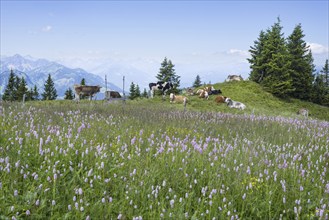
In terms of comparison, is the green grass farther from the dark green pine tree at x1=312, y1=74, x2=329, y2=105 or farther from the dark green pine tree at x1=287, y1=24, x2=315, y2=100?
the dark green pine tree at x1=312, y1=74, x2=329, y2=105

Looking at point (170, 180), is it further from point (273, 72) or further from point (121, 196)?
point (273, 72)

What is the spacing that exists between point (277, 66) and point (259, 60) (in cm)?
458

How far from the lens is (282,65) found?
38.2 m

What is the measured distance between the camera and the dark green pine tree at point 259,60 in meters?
41.8

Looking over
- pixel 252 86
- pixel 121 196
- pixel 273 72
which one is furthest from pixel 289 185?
pixel 273 72

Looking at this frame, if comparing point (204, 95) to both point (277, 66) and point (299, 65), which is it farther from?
point (299, 65)

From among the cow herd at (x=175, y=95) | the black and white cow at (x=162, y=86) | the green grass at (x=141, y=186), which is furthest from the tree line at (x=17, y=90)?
the green grass at (x=141, y=186)

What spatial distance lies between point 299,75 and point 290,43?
551cm

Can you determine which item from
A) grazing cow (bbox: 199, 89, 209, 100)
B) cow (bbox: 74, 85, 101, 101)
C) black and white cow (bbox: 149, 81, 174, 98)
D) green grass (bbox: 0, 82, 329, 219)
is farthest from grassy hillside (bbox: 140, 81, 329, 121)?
green grass (bbox: 0, 82, 329, 219)

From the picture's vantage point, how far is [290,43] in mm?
44188

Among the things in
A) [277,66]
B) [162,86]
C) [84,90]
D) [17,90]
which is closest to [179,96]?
[162,86]

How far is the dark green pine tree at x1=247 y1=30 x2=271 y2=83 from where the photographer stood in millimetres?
41750

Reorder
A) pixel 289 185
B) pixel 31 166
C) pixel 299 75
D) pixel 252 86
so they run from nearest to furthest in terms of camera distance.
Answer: pixel 31 166 < pixel 289 185 < pixel 252 86 < pixel 299 75

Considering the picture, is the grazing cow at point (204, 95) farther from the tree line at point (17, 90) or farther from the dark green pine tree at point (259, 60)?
the tree line at point (17, 90)
